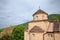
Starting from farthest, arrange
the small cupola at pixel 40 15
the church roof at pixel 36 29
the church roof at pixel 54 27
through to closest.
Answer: the small cupola at pixel 40 15 < the church roof at pixel 36 29 < the church roof at pixel 54 27

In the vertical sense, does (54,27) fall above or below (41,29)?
above

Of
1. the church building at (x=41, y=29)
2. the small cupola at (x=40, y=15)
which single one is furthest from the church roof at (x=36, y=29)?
the small cupola at (x=40, y=15)

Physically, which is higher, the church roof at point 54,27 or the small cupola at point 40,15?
the small cupola at point 40,15

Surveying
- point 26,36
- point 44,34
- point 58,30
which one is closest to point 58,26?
point 58,30

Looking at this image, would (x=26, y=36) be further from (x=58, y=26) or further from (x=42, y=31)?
(x=58, y=26)

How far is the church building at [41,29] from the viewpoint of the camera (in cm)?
3491

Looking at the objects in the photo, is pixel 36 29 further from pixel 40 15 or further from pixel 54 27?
pixel 54 27

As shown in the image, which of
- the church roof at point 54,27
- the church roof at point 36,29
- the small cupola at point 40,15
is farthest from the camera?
the small cupola at point 40,15

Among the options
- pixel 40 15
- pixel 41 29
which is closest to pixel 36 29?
pixel 41 29

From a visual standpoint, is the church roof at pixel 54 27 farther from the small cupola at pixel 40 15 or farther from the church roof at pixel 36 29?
the small cupola at pixel 40 15

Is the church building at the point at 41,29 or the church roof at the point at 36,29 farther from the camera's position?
the church roof at the point at 36,29

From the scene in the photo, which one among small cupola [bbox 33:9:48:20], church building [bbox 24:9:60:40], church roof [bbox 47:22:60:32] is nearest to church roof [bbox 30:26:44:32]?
church building [bbox 24:9:60:40]

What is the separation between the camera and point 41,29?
36562 millimetres

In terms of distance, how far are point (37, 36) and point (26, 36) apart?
11.0 ft
